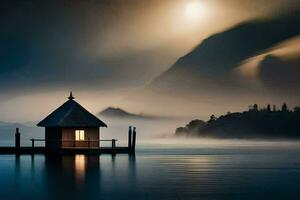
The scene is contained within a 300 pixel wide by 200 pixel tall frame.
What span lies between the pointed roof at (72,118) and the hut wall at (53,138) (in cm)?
88

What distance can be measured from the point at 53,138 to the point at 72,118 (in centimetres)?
324

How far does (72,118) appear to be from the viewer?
76750 mm

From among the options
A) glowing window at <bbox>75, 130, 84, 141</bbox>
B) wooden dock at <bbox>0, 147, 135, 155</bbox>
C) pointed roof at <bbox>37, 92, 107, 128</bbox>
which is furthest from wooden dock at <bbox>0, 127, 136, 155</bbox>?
pointed roof at <bbox>37, 92, 107, 128</bbox>

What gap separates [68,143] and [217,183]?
29033 mm

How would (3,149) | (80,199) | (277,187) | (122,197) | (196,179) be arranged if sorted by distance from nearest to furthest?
(80,199) → (122,197) → (277,187) → (196,179) → (3,149)

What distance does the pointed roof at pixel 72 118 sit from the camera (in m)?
76.3

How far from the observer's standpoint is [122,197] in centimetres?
4209

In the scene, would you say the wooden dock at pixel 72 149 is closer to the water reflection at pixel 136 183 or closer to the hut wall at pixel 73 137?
the hut wall at pixel 73 137

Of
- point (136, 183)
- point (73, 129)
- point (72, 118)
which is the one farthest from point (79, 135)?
point (136, 183)

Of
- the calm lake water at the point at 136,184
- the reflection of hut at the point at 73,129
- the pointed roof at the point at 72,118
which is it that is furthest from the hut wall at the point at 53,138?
the calm lake water at the point at 136,184

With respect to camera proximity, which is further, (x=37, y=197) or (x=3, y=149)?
(x=3, y=149)

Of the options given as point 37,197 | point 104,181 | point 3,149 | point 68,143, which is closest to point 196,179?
point 104,181

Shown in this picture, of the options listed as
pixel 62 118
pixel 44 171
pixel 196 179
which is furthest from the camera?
pixel 62 118

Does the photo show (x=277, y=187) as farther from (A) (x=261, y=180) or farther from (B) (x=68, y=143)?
(B) (x=68, y=143)
